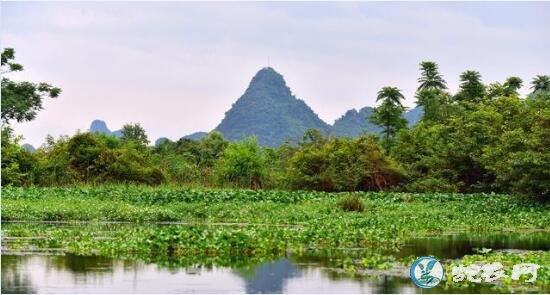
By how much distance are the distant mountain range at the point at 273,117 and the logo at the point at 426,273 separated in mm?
130328

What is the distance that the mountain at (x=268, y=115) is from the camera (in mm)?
153875


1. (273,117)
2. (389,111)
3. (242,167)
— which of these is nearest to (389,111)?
(389,111)

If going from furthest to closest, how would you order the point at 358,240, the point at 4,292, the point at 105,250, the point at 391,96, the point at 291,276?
the point at 391,96 → the point at 358,240 → the point at 105,250 → the point at 291,276 → the point at 4,292

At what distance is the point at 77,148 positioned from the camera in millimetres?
43125

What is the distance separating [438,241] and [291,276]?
8.18 meters

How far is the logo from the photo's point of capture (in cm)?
1431

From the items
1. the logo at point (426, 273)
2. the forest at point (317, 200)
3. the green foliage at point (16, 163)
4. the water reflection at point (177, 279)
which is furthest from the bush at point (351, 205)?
the green foliage at point (16, 163)

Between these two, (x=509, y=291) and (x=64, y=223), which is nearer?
(x=509, y=291)

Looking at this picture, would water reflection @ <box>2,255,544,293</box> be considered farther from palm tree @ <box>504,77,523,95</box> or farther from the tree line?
palm tree @ <box>504,77,523,95</box>

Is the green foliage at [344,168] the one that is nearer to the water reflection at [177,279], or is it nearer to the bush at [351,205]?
the bush at [351,205]

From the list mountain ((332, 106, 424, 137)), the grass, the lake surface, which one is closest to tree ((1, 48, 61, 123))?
the grass

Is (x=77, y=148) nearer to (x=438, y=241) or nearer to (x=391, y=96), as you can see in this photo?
(x=391, y=96)

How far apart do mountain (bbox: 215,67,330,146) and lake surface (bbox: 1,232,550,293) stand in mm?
132639

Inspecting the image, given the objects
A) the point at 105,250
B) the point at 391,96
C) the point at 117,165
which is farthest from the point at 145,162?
the point at 105,250
